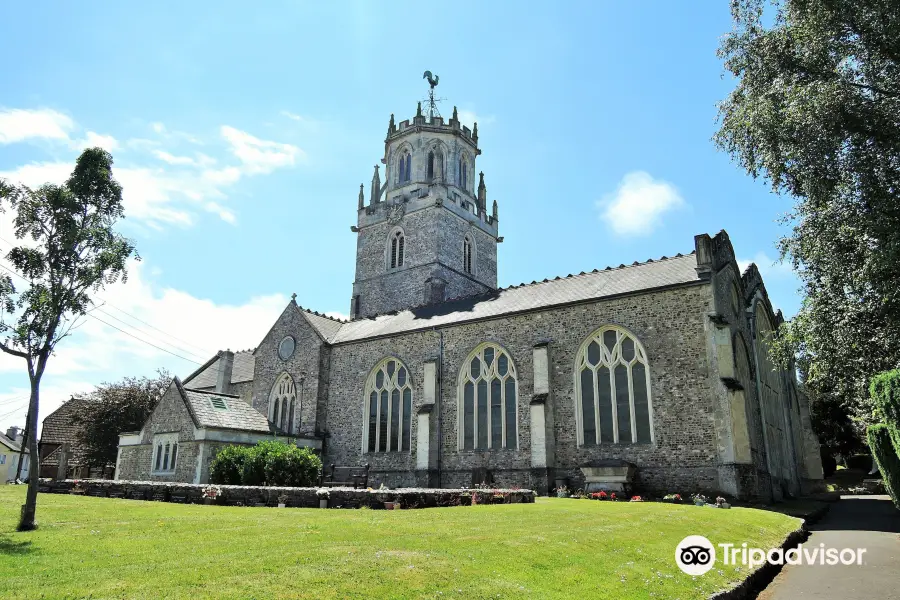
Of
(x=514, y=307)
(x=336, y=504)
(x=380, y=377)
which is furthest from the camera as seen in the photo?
(x=380, y=377)

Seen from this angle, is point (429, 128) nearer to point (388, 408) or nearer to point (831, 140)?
point (388, 408)

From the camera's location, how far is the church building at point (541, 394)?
22656 millimetres

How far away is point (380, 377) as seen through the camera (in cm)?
3178

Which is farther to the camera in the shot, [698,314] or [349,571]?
[698,314]

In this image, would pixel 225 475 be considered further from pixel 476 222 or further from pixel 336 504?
pixel 476 222

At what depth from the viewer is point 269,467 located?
22.0 m

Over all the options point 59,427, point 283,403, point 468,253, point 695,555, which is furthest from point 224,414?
point 59,427

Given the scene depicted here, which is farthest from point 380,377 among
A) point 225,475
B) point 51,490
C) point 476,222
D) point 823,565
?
point 823,565

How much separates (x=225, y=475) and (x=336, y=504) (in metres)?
8.85

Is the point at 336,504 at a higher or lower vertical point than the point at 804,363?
lower

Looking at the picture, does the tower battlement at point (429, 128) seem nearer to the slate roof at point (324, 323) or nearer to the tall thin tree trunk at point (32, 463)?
the slate roof at point (324, 323)

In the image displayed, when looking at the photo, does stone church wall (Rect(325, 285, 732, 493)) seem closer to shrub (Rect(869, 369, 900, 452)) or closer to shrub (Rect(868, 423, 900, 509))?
shrub (Rect(868, 423, 900, 509))

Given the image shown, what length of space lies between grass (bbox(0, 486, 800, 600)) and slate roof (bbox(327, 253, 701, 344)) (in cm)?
1294

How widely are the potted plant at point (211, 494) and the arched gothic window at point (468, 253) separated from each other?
2969 cm
